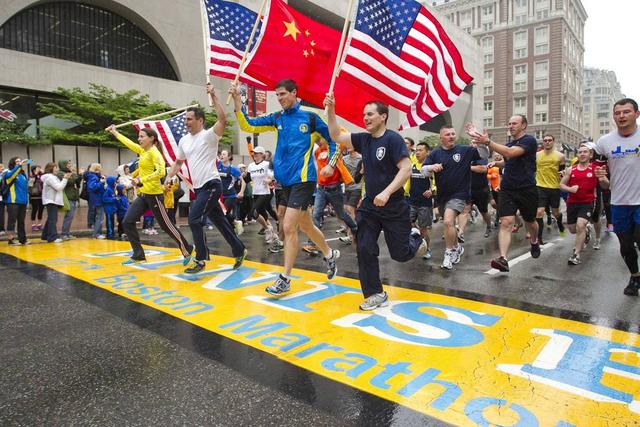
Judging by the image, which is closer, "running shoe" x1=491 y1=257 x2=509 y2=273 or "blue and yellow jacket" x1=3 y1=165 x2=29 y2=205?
"running shoe" x1=491 y1=257 x2=509 y2=273

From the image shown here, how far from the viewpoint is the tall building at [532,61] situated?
8262 cm

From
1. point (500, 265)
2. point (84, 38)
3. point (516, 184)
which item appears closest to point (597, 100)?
point (84, 38)

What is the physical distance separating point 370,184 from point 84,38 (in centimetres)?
2590

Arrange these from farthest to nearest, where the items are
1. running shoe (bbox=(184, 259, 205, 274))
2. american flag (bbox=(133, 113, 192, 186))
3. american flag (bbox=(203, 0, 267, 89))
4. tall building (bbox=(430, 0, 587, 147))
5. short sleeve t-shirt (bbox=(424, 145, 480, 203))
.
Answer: tall building (bbox=(430, 0, 587, 147)) → american flag (bbox=(133, 113, 192, 186)) → short sleeve t-shirt (bbox=(424, 145, 480, 203)) → american flag (bbox=(203, 0, 267, 89)) → running shoe (bbox=(184, 259, 205, 274))

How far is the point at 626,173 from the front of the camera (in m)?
4.61

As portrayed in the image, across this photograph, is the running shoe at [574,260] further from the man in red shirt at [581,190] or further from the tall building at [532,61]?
the tall building at [532,61]

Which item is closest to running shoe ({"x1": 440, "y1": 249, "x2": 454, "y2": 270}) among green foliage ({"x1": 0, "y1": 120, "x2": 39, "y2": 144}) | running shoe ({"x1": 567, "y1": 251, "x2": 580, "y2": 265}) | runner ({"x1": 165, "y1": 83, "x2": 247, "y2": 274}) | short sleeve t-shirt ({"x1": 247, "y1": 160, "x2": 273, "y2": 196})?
running shoe ({"x1": 567, "y1": 251, "x2": 580, "y2": 265})

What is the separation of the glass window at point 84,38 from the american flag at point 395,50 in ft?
76.3

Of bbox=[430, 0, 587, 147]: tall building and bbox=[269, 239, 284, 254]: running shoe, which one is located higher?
bbox=[430, 0, 587, 147]: tall building

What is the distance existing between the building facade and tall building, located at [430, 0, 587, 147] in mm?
70694

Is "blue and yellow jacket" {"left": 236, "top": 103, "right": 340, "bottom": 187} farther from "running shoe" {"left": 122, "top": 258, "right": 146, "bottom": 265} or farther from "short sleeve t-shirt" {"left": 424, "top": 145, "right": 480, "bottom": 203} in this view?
"running shoe" {"left": 122, "top": 258, "right": 146, "bottom": 265}

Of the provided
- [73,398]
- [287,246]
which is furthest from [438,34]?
[73,398]

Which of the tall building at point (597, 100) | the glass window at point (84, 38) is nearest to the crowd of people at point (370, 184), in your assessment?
the glass window at point (84, 38)

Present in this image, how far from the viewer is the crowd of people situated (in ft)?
13.9
